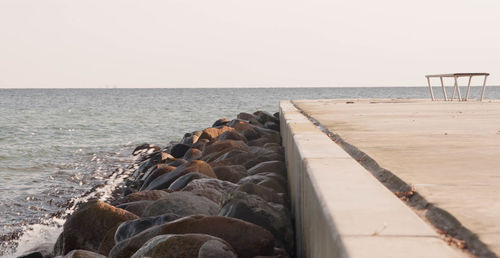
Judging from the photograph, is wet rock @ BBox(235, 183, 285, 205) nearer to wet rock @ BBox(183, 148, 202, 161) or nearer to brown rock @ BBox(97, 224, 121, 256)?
brown rock @ BBox(97, 224, 121, 256)

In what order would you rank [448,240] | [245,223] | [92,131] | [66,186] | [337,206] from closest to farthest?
[448,240], [337,206], [245,223], [66,186], [92,131]

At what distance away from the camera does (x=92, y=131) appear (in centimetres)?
2383

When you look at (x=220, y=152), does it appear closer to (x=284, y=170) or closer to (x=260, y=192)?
(x=284, y=170)

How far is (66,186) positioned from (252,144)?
3.61 meters

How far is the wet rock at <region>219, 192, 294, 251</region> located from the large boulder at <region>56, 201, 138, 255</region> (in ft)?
3.16

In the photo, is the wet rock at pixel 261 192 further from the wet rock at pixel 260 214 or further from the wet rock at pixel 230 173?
the wet rock at pixel 230 173

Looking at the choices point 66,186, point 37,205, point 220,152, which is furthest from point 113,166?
point 220,152

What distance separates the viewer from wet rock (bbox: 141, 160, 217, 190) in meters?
5.66

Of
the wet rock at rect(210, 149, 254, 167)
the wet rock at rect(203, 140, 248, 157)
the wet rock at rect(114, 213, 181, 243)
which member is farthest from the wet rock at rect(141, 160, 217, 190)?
the wet rock at rect(114, 213, 181, 243)

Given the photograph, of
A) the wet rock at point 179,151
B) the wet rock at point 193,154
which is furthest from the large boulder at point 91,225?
the wet rock at point 179,151

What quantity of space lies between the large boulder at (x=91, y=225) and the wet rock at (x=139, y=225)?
0.50m

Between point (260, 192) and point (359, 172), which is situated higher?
point (359, 172)

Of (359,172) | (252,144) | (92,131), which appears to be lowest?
(92,131)

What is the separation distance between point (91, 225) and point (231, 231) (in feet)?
5.05
